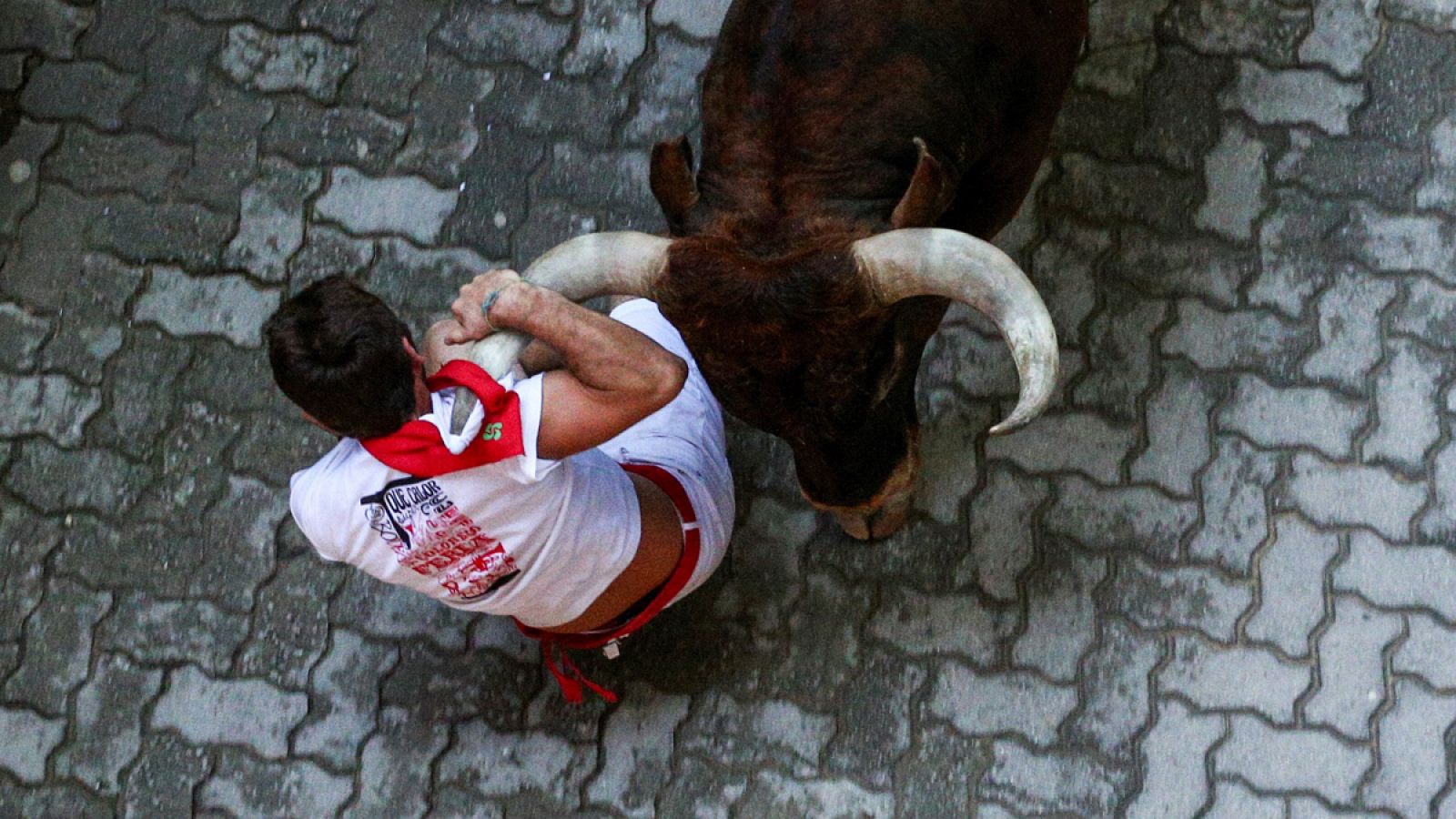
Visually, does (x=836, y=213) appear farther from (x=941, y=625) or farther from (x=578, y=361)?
(x=941, y=625)

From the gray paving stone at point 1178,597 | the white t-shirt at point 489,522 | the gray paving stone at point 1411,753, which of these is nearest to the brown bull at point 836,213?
the white t-shirt at point 489,522

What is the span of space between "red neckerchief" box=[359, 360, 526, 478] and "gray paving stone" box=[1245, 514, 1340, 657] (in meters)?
2.25

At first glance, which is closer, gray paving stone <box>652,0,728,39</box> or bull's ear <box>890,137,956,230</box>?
bull's ear <box>890,137,956,230</box>

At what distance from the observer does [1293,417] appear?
399 centimetres

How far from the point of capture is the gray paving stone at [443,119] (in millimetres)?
4375

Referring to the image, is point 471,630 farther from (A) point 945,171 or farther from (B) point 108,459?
(A) point 945,171

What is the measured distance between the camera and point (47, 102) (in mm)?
4555

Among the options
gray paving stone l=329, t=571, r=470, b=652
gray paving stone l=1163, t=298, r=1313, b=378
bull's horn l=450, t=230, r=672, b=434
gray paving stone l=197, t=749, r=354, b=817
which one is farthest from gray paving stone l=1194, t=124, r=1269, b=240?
gray paving stone l=197, t=749, r=354, b=817

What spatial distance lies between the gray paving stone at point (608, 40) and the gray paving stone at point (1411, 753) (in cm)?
296

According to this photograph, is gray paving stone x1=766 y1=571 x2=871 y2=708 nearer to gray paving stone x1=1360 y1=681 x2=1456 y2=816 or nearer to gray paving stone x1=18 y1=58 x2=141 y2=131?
gray paving stone x1=1360 y1=681 x2=1456 y2=816

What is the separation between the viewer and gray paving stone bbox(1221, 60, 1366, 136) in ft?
13.4

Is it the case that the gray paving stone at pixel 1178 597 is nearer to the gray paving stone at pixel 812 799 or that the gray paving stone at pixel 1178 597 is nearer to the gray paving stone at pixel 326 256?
the gray paving stone at pixel 812 799

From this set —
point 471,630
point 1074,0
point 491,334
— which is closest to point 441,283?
point 471,630

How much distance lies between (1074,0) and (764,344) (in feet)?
4.35
